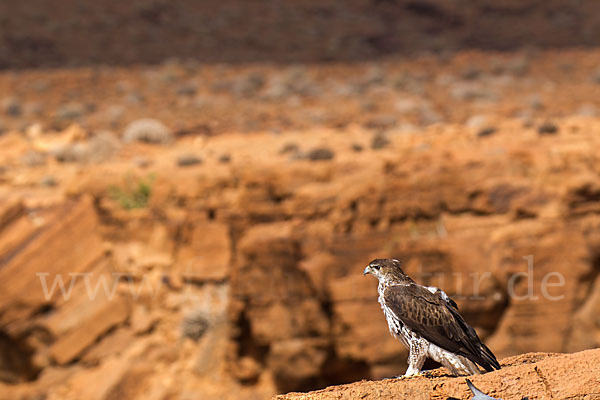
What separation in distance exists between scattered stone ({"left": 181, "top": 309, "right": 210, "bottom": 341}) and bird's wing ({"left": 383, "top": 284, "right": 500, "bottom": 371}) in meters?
9.57

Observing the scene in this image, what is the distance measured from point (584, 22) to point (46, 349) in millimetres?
35068

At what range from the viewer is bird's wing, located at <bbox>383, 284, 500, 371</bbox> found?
550cm

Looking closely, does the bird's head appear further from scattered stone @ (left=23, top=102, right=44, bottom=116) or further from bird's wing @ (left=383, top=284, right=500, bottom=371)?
scattered stone @ (left=23, top=102, right=44, bottom=116)

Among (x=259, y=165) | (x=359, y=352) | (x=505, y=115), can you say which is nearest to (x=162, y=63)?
(x=505, y=115)

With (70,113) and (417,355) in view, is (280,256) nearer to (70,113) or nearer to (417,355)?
(417,355)

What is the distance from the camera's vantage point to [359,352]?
47.1ft

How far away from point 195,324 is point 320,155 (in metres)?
4.59

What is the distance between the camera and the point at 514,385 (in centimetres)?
477

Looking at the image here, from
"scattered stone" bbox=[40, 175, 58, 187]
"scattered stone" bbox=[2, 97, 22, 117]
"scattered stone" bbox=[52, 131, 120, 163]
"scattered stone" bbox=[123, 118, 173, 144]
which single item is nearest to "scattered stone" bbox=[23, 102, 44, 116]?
"scattered stone" bbox=[2, 97, 22, 117]

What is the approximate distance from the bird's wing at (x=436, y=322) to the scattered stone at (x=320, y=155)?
32.0 feet

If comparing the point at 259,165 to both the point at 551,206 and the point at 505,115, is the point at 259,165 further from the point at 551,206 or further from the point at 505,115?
the point at 505,115

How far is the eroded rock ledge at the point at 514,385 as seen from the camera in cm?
469

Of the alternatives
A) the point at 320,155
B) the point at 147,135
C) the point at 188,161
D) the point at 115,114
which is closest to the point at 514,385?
the point at 320,155

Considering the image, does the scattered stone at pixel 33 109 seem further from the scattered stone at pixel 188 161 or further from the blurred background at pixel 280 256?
the scattered stone at pixel 188 161
